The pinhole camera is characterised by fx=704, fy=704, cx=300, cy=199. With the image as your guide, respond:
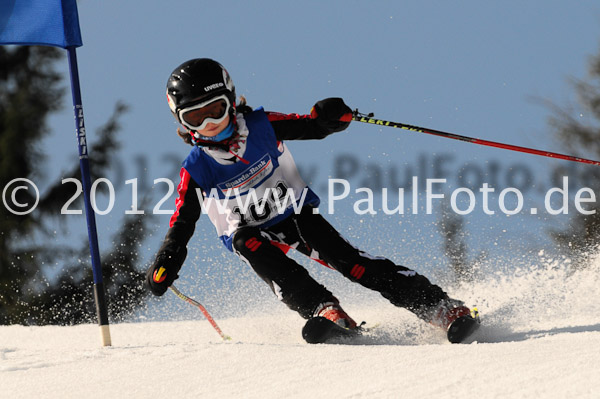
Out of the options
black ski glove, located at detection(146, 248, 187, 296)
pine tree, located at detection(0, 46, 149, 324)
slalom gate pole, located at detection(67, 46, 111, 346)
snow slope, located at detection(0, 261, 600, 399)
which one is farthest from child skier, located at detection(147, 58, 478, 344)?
pine tree, located at detection(0, 46, 149, 324)

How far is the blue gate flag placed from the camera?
467 centimetres

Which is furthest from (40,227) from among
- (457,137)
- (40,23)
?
(457,137)

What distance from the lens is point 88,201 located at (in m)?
4.29

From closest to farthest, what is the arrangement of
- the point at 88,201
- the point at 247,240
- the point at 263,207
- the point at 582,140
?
the point at 247,240 → the point at 263,207 → the point at 88,201 → the point at 582,140

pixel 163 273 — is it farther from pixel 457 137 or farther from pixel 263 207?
pixel 457 137

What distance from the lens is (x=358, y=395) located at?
2.49 meters

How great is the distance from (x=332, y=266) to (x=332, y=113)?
0.90 m

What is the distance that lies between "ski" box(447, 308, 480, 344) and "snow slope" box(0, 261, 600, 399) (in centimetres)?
17

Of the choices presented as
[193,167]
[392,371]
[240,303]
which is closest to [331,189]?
[240,303]

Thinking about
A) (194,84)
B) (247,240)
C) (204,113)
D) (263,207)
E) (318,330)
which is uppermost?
(194,84)

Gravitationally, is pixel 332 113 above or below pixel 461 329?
above

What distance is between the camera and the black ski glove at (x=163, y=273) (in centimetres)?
383

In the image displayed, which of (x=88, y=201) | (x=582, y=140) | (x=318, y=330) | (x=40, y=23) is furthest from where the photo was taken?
(x=582, y=140)

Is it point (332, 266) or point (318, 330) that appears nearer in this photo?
point (318, 330)
